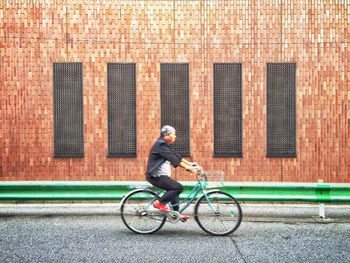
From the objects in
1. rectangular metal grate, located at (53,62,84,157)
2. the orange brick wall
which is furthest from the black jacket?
rectangular metal grate, located at (53,62,84,157)

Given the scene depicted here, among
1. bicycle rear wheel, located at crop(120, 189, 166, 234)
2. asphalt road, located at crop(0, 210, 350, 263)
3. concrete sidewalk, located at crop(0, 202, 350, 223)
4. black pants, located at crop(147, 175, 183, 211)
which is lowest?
concrete sidewalk, located at crop(0, 202, 350, 223)

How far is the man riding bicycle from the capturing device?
8055 mm

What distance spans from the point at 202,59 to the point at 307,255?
7856 millimetres

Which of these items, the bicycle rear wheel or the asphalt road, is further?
the bicycle rear wheel

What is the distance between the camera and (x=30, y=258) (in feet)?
21.5

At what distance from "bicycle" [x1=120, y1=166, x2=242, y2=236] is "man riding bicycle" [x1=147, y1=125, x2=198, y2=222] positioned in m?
0.13

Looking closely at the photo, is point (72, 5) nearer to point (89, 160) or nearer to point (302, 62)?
point (89, 160)

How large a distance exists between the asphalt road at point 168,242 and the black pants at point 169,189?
53cm

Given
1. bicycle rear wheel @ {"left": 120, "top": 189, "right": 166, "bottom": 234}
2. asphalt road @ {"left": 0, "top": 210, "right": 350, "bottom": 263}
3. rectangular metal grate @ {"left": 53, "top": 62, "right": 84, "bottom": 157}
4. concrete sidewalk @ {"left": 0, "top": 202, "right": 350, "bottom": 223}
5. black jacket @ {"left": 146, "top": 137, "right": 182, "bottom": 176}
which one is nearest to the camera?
asphalt road @ {"left": 0, "top": 210, "right": 350, "bottom": 263}

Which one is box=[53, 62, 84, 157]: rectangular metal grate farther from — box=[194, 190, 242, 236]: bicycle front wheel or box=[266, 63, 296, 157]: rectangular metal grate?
box=[194, 190, 242, 236]: bicycle front wheel

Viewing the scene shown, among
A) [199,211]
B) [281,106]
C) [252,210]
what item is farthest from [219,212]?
[281,106]

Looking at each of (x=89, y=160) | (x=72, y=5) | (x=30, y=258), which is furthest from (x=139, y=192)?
(x=72, y=5)

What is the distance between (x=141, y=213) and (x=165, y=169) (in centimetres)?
82

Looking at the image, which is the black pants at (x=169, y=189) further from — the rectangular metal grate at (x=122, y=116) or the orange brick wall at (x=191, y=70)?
the rectangular metal grate at (x=122, y=116)
